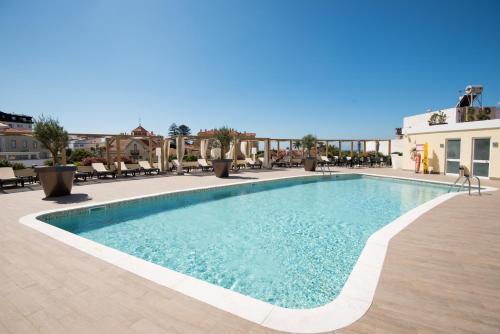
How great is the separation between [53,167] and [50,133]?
1.08m

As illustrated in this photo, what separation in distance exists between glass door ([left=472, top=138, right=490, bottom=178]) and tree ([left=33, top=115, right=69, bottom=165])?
1719cm

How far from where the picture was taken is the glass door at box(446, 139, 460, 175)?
12.5m

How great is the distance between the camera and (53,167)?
7191 millimetres

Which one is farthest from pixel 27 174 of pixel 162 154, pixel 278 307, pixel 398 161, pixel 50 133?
pixel 398 161

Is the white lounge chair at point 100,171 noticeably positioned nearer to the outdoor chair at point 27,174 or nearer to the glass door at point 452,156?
the outdoor chair at point 27,174

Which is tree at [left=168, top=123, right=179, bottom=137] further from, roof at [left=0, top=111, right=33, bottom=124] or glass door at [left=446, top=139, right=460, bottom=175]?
glass door at [left=446, top=139, right=460, bottom=175]

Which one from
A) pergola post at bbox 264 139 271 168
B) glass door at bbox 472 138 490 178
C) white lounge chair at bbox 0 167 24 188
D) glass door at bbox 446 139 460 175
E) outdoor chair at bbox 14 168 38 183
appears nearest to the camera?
white lounge chair at bbox 0 167 24 188

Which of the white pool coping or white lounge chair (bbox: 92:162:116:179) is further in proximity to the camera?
white lounge chair (bbox: 92:162:116:179)

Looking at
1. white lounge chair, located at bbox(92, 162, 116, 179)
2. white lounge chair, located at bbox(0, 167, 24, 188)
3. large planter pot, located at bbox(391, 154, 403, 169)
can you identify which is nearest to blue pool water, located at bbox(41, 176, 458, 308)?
white lounge chair, located at bbox(0, 167, 24, 188)

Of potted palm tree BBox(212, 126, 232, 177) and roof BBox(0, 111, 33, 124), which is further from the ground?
roof BBox(0, 111, 33, 124)

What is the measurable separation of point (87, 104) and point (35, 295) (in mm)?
20099

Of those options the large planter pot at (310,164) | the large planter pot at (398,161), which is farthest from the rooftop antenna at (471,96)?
the large planter pot at (310,164)

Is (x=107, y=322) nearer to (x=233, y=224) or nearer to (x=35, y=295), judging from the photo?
(x=35, y=295)

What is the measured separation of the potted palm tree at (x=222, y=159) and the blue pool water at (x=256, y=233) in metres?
2.98
